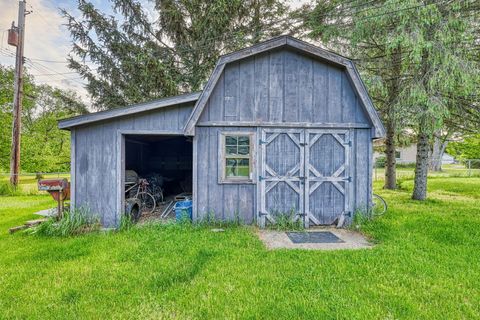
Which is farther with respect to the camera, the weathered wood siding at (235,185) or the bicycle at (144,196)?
the bicycle at (144,196)

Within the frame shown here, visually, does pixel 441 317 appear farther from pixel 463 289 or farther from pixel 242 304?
pixel 242 304

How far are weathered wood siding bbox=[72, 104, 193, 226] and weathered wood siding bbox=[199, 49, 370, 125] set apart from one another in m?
1.39

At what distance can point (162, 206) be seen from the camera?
26.8 feet

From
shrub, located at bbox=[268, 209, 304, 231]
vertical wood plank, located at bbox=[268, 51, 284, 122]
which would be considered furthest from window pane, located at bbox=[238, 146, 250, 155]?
shrub, located at bbox=[268, 209, 304, 231]

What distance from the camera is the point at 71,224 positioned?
5320 millimetres

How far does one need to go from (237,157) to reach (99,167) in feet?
9.85

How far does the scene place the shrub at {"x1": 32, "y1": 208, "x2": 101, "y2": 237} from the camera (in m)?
5.25

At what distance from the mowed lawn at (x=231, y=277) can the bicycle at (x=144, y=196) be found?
6.44ft

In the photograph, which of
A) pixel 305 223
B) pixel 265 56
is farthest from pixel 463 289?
pixel 265 56

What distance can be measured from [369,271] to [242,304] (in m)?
1.90

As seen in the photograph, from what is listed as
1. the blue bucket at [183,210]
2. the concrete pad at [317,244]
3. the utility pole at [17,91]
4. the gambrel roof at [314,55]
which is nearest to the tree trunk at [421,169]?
the gambrel roof at [314,55]

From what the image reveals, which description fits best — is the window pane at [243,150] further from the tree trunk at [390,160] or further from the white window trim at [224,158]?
the tree trunk at [390,160]

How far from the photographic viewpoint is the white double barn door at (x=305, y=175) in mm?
5828

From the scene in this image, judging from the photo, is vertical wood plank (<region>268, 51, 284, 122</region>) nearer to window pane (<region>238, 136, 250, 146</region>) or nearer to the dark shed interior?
window pane (<region>238, 136, 250, 146</region>)
